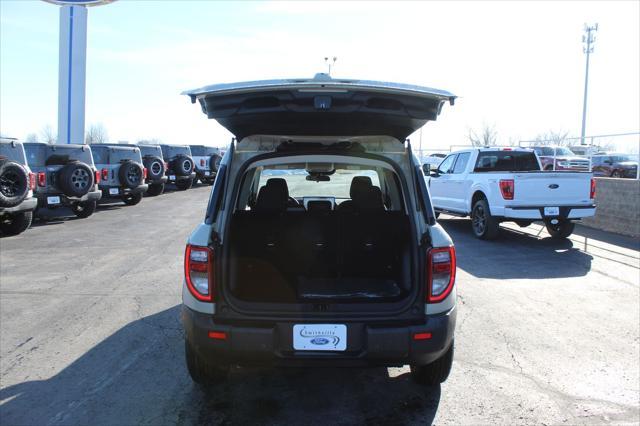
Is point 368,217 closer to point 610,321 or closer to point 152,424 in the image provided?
point 152,424

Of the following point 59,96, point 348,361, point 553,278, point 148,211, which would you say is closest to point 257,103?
point 348,361

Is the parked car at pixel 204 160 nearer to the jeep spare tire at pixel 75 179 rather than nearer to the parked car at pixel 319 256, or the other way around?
the jeep spare tire at pixel 75 179

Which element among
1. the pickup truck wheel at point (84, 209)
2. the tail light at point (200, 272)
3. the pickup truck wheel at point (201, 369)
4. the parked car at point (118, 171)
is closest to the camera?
the tail light at point (200, 272)

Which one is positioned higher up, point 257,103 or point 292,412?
point 257,103

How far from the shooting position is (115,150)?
1628 centimetres

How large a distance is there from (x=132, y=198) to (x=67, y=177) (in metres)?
4.69

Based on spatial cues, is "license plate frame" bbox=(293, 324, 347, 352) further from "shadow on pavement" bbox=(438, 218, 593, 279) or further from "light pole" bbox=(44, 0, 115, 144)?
"light pole" bbox=(44, 0, 115, 144)

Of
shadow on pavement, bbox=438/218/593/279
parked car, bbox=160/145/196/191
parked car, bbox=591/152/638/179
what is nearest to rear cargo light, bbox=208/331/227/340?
shadow on pavement, bbox=438/218/593/279

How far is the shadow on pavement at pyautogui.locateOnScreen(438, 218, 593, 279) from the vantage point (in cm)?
773

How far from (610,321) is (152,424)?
15.5 ft

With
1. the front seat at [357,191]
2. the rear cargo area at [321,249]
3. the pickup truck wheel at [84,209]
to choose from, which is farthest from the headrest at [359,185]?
the pickup truck wheel at [84,209]

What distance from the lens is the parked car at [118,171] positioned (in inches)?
622

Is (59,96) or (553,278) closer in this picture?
(553,278)

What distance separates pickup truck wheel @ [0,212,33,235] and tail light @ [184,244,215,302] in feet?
29.8
